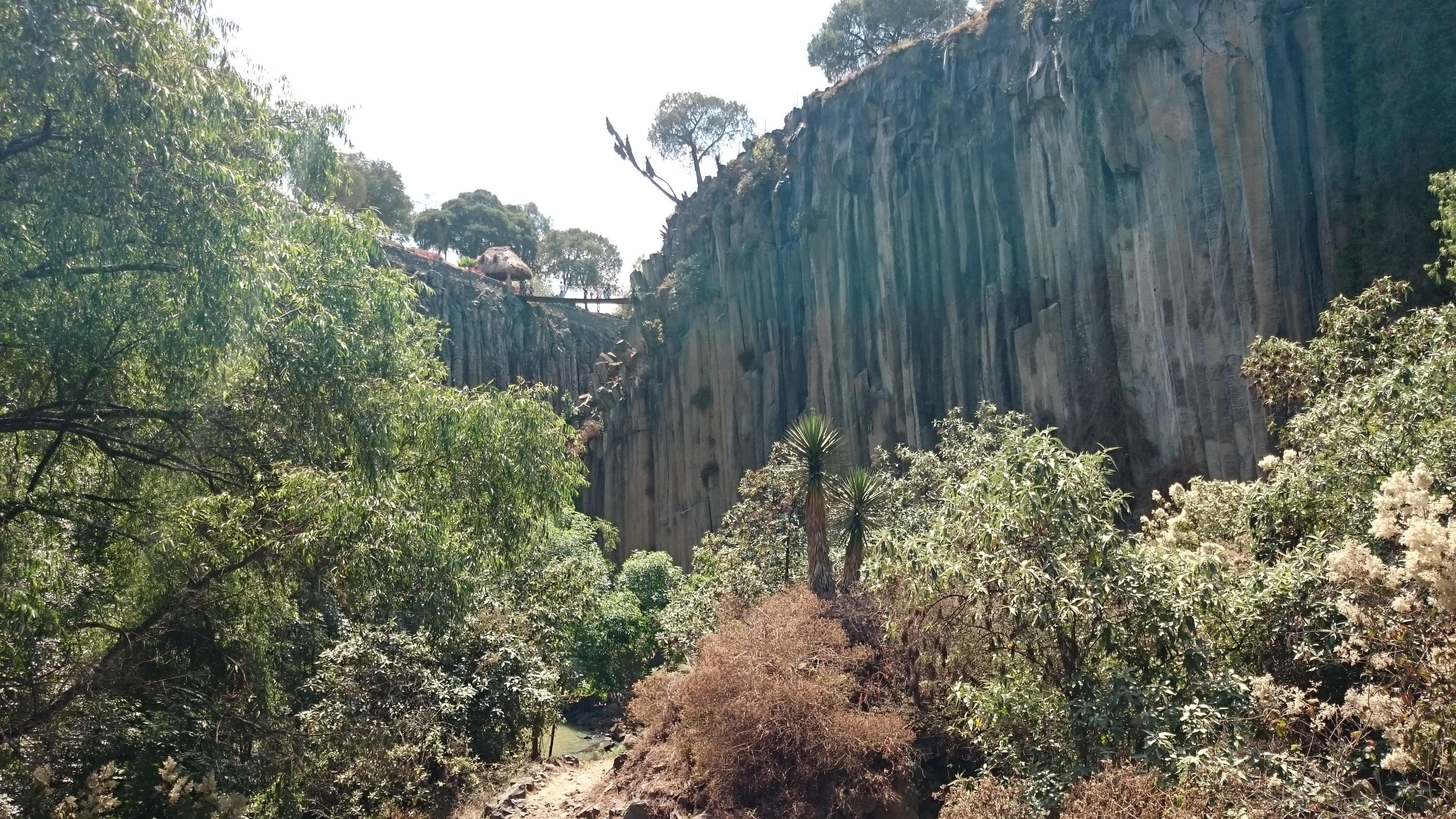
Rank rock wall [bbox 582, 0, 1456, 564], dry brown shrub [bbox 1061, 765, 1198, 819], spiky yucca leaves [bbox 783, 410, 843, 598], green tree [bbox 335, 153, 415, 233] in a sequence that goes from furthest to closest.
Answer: green tree [bbox 335, 153, 415, 233], rock wall [bbox 582, 0, 1456, 564], spiky yucca leaves [bbox 783, 410, 843, 598], dry brown shrub [bbox 1061, 765, 1198, 819]

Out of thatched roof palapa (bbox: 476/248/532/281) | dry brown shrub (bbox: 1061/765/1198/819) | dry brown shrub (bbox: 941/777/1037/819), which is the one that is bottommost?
dry brown shrub (bbox: 941/777/1037/819)

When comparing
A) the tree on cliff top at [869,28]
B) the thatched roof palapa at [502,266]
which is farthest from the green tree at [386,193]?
the tree on cliff top at [869,28]

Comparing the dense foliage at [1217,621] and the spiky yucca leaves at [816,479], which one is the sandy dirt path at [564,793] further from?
the dense foliage at [1217,621]

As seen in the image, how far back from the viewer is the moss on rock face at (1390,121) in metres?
21.0

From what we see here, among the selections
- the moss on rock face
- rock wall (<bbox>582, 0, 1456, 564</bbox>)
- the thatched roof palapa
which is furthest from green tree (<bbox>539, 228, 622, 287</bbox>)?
the moss on rock face

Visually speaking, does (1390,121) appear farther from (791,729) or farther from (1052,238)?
(791,729)

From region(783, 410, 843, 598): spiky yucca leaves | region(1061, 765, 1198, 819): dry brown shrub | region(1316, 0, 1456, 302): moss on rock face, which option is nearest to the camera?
region(1061, 765, 1198, 819): dry brown shrub

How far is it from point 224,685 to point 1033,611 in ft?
27.7

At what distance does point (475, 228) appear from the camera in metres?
67.3

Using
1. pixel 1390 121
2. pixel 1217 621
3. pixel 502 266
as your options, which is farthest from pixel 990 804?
pixel 502 266

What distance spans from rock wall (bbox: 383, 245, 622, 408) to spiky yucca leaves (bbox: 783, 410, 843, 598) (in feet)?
106

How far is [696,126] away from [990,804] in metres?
50.1

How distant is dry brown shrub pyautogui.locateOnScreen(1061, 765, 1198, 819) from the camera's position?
7336mm

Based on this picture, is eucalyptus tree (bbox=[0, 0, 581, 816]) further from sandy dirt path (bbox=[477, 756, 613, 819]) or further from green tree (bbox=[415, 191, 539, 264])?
green tree (bbox=[415, 191, 539, 264])
